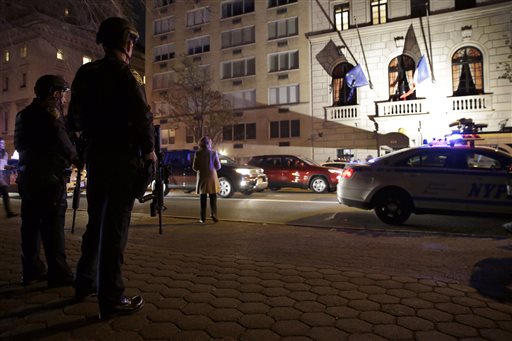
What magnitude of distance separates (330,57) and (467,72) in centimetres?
900

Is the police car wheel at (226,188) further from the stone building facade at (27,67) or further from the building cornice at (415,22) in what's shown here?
the stone building facade at (27,67)

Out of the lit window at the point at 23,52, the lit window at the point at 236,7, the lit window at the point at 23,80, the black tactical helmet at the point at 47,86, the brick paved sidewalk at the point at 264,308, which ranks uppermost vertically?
the lit window at the point at 236,7

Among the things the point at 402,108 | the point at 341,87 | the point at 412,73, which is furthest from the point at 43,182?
the point at 341,87

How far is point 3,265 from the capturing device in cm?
429

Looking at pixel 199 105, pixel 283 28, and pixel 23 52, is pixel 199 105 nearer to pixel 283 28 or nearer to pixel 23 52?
pixel 283 28

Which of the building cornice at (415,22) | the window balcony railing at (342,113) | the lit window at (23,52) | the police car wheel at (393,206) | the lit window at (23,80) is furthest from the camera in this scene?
the lit window at (23,80)

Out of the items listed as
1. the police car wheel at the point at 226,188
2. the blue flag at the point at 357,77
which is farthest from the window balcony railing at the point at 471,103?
the police car wheel at the point at 226,188

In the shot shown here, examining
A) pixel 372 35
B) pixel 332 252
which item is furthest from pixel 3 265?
pixel 372 35

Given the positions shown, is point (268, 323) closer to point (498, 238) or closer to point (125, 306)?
point (125, 306)

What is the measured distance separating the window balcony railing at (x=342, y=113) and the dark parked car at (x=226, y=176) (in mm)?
14554

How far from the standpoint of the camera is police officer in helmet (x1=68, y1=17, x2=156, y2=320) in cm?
277

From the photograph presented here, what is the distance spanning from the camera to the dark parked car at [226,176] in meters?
13.4

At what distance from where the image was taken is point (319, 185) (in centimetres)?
1584

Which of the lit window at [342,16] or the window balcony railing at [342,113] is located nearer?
the window balcony railing at [342,113]
